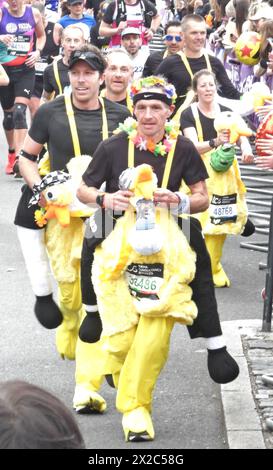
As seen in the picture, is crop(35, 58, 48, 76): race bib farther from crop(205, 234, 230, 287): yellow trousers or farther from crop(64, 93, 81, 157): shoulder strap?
crop(64, 93, 81, 157): shoulder strap

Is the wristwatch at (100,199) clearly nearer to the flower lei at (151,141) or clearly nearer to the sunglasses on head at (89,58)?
the flower lei at (151,141)

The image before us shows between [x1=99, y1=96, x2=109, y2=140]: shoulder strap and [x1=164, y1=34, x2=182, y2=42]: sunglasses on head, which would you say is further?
[x1=164, y1=34, x2=182, y2=42]: sunglasses on head

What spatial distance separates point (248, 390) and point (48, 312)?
1.23m

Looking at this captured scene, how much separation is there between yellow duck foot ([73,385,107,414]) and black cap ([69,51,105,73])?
70.4 inches

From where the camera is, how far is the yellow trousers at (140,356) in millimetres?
5980

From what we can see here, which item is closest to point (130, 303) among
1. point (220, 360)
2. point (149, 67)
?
point (220, 360)

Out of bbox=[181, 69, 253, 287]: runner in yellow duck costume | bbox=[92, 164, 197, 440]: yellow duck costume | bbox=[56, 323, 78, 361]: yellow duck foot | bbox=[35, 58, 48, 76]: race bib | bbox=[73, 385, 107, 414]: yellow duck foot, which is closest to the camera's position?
bbox=[92, 164, 197, 440]: yellow duck costume

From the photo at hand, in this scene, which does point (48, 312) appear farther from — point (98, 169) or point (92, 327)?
point (98, 169)

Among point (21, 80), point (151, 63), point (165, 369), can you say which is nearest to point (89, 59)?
point (165, 369)

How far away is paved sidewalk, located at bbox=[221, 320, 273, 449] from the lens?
19.5ft

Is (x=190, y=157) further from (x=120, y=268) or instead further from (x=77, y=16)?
(x=77, y=16)

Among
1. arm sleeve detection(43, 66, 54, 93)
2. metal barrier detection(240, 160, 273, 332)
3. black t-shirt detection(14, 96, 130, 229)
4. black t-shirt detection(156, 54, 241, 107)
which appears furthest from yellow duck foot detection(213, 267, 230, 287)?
black t-shirt detection(14, 96, 130, 229)

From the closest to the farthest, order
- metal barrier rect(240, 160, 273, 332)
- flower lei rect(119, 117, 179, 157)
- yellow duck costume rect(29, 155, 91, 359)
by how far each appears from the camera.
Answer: flower lei rect(119, 117, 179, 157) < yellow duck costume rect(29, 155, 91, 359) < metal barrier rect(240, 160, 273, 332)

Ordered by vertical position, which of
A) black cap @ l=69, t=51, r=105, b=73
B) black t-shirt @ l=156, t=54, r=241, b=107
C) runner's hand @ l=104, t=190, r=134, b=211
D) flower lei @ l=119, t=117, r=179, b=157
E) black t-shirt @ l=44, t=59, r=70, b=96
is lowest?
black t-shirt @ l=156, t=54, r=241, b=107
